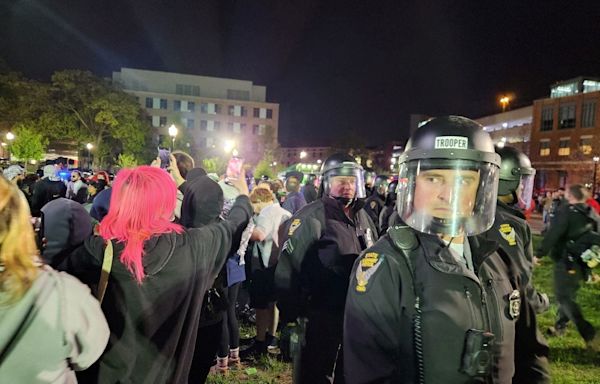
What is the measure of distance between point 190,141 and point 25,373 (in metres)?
69.3

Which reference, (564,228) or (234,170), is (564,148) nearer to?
(564,228)

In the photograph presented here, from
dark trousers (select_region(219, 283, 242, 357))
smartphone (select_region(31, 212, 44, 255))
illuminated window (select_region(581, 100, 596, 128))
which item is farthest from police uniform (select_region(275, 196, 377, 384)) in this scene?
illuminated window (select_region(581, 100, 596, 128))

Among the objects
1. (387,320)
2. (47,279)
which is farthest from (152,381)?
(387,320)

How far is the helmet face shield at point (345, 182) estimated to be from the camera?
14.3 ft

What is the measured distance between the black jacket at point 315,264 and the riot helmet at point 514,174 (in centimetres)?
165

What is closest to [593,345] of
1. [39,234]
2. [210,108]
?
[39,234]

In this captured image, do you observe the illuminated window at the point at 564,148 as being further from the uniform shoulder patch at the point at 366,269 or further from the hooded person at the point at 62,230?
the hooded person at the point at 62,230

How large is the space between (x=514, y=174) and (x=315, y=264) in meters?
2.27

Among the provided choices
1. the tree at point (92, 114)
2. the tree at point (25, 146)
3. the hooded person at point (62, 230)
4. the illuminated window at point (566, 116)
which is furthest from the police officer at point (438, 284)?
the illuminated window at point (566, 116)

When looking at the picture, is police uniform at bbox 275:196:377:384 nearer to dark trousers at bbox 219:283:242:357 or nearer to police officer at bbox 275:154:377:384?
police officer at bbox 275:154:377:384

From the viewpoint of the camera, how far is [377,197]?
10305 mm

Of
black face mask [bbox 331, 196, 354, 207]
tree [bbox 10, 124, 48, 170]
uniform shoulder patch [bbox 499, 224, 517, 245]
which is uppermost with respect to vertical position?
tree [bbox 10, 124, 48, 170]

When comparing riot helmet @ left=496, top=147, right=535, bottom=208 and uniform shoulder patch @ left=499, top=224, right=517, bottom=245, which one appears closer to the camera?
uniform shoulder patch @ left=499, top=224, right=517, bottom=245

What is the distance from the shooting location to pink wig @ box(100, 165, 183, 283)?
2508mm
